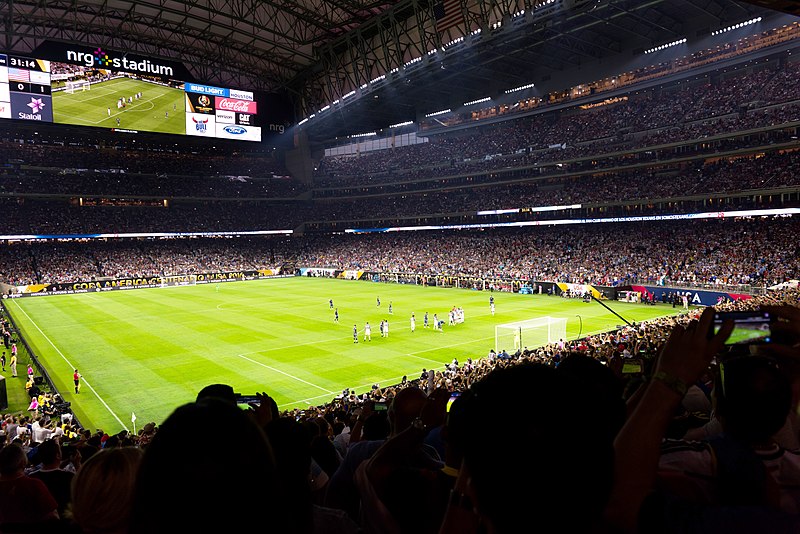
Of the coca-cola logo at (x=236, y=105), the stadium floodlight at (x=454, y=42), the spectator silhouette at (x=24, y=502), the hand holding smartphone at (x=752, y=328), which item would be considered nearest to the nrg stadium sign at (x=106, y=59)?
the coca-cola logo at (x=236, y=105)

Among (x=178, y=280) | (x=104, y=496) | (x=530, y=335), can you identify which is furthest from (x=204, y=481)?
(x=178, y=280)

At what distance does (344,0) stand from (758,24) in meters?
34.5

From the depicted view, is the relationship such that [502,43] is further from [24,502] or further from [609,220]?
[24,502]

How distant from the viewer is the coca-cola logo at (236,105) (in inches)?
2463

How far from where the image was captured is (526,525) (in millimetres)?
1668

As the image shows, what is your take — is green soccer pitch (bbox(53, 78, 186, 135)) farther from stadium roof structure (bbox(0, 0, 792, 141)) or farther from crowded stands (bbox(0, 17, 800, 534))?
crowded stands (bbox(0, 17, 800, 534))

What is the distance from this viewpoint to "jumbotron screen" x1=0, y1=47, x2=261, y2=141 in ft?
172

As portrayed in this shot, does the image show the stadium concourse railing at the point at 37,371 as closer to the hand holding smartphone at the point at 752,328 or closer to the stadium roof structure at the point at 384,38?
the hand holding smartphone at the point at 752,328

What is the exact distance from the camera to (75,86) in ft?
179

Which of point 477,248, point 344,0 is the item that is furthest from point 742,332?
point 477,248

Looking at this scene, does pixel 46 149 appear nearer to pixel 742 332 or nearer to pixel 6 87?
pixel 6 87

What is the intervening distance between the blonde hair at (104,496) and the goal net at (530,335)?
2798cm

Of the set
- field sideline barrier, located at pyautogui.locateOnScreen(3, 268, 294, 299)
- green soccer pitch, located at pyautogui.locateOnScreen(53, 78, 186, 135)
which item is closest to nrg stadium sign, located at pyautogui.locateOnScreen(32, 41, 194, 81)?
green soccer pitch, located at pyautogui.locateOnScreen(53, 78, 186, 135)

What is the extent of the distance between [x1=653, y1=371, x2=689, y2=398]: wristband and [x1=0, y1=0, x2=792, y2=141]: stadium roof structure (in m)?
33.3
